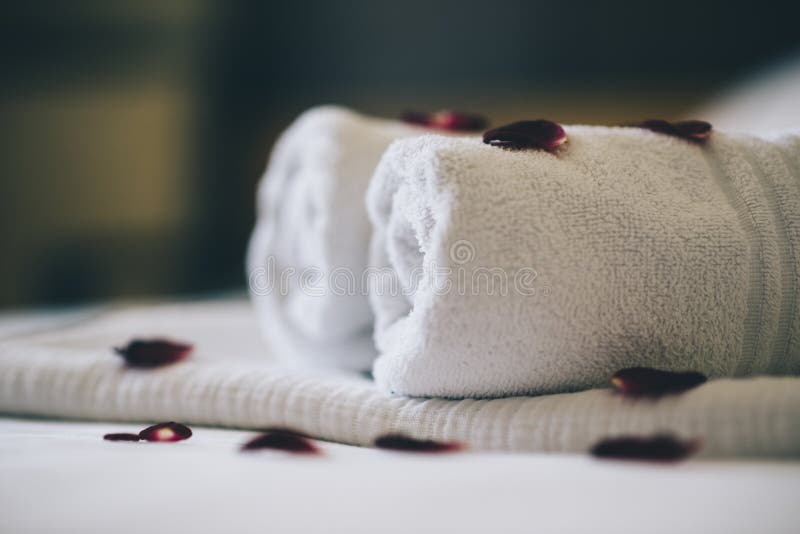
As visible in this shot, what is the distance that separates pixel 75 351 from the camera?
57 centimetres

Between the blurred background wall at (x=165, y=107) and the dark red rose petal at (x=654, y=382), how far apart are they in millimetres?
1588

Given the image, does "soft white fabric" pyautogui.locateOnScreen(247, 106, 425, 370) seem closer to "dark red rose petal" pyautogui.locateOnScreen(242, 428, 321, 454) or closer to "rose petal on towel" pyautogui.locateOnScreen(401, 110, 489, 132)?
"rose petal on towel" pyautogui.locateOnScreen(401, 110, 489, 132)

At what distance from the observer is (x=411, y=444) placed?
0.37 meters

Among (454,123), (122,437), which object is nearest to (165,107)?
(454,123)

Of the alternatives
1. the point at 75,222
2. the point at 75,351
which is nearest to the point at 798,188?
→ the point at 75,351

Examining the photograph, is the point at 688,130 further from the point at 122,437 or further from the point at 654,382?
the point at 122,437

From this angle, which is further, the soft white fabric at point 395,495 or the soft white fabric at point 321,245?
the soft white fabric at point 321,245

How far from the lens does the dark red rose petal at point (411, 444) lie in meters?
0.36

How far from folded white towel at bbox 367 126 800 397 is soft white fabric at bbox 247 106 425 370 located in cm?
9

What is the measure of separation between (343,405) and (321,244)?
0.45ft

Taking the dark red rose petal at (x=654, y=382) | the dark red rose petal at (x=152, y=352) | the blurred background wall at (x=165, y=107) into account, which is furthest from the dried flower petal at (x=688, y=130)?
A: the blurred background wall at (x=165, y=107)

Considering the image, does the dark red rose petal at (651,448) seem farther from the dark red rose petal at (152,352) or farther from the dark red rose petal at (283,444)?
the dark red rose petal at (152,352)

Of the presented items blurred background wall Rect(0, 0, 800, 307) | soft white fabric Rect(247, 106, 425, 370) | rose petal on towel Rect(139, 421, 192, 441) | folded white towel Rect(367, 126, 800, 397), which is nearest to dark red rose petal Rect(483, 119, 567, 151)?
folded white towel Rect(367, 126, 800, 397)

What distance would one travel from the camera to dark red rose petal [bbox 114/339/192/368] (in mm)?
524
